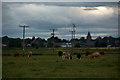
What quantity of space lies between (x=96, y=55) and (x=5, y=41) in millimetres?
59416

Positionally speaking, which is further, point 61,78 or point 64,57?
point 64,57

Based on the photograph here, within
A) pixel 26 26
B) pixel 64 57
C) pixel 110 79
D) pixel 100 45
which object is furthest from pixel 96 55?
pixel 100 45

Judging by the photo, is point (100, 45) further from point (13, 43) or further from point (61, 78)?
point (61, 78)

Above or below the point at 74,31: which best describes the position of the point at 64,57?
below

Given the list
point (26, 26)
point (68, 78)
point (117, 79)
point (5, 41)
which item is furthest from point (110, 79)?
point (5, 41)

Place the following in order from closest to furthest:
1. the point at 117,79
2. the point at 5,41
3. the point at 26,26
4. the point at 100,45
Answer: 1. the point at 117,79
2. the point at 26,26
3. the point at 5,41
4. the point at 100,45

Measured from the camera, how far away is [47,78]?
39.4ft

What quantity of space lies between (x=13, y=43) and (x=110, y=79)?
80.3 m

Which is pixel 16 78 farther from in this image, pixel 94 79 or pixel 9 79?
pixel 94 79

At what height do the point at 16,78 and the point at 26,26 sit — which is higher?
the point at 26,26

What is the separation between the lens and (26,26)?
48562 millimetres

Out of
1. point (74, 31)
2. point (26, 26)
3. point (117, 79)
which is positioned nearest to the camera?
point (117, 79)

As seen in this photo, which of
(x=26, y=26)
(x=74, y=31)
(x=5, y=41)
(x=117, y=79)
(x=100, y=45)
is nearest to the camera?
(x=117, y=79)

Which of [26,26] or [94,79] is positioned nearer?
[94,79]
